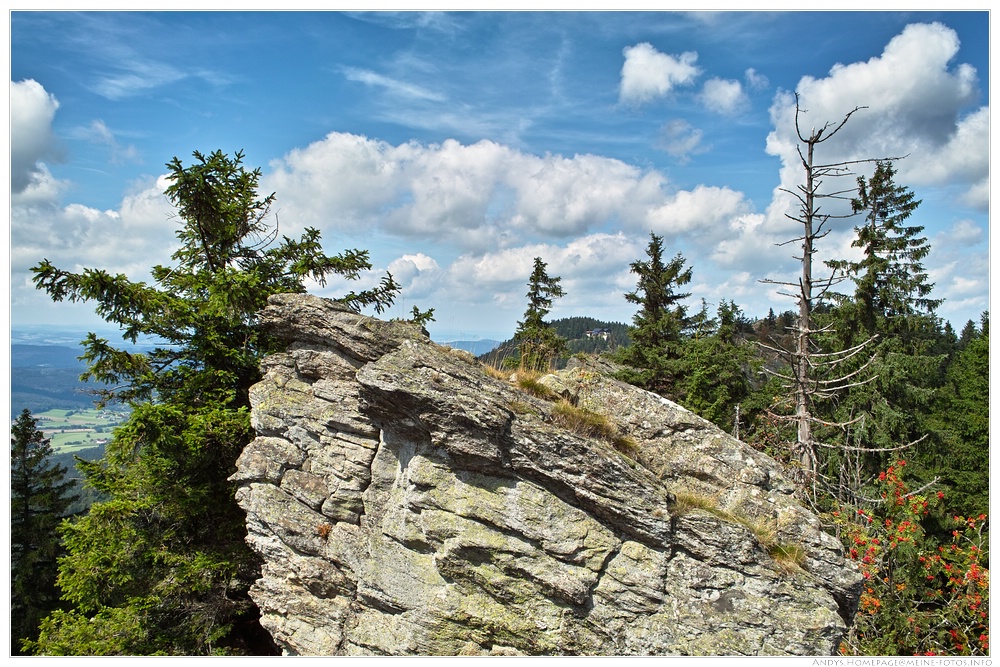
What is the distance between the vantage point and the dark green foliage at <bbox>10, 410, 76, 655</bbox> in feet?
54.9

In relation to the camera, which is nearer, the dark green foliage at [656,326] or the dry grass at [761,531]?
the dry grass at [761,531]

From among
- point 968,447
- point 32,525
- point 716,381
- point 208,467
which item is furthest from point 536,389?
point 968,447

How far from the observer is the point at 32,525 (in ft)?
60.6

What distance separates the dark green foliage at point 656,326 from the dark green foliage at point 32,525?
956 inches

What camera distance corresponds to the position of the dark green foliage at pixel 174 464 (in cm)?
1034

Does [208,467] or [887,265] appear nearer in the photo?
[208,467]

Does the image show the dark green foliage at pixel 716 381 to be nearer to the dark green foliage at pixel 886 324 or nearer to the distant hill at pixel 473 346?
the dark green foliage at pixel 886 324

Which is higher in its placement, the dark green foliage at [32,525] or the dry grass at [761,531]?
the dry grass at [761,531]

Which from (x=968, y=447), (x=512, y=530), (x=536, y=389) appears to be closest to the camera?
(x=512, y=530)

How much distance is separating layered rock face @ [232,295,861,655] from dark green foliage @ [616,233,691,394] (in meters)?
17.9

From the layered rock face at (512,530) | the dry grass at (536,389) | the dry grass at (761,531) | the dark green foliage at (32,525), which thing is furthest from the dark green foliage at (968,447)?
the dark green foliage at (32,525)

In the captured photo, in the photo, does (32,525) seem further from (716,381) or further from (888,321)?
(888,321)

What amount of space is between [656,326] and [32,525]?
27.9 meters

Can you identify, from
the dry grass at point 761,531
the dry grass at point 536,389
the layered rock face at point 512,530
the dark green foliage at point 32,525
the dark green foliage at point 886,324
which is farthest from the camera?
the dark green foliage at point 886,324
